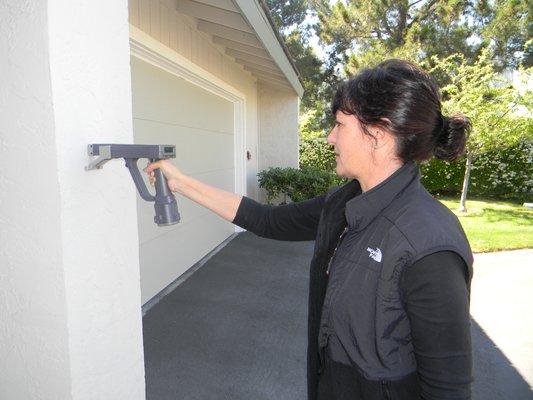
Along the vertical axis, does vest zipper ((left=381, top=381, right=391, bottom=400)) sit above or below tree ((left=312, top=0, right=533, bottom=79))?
below

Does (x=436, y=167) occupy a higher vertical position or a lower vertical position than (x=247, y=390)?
higher

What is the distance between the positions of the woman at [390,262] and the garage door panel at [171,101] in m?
2.81

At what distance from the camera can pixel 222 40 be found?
562 centimetres

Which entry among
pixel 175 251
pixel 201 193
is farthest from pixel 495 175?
pixel 201 193

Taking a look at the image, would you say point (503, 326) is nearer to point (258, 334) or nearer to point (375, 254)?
point (258, 334)

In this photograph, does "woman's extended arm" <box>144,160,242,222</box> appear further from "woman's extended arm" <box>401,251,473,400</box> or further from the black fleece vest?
"woman's extended arm" <box>401,251,473,400</box>

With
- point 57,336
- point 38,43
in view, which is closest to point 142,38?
point 38,43

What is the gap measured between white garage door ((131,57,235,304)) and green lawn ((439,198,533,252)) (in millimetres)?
4404

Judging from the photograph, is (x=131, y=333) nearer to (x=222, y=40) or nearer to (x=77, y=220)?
(x=77, y=220)

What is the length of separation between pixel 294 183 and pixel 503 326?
14.6 feet

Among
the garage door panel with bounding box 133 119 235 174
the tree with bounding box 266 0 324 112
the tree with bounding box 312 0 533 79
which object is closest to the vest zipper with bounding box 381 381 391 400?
the garage door panel with bounding box 133 119 235 174

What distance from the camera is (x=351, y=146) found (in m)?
1.44

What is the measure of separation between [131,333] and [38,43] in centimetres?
89

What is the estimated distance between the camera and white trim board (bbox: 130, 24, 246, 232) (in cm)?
381
